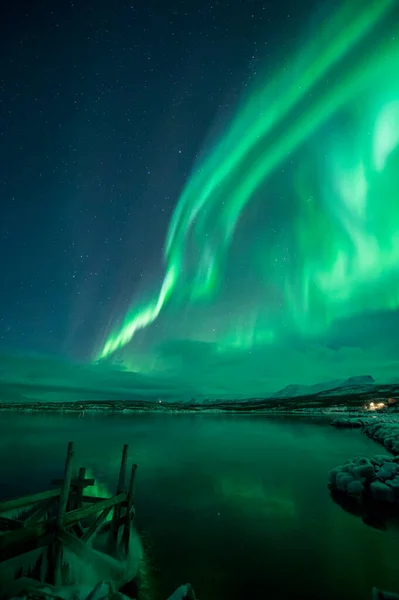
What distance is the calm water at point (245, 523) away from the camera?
13797 mm

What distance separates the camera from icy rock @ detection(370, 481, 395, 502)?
21.9m

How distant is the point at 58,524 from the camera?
10.9m

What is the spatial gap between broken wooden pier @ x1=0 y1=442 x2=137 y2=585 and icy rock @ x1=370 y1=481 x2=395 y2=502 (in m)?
16.8

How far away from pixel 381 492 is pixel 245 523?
9.66m

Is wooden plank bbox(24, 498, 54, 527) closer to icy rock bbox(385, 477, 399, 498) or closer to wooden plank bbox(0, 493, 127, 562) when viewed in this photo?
wooden plank bbox(0, 493, 127, 562)

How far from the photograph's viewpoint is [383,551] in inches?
648

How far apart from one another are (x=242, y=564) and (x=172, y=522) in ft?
21.0

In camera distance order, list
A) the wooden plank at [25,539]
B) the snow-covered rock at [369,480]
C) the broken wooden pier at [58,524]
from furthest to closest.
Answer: the snow-covered rock at [369,480]
the broken wooden pier at [58,524]
the wooden plank at [25,539]

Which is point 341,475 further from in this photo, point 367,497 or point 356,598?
point 356,598

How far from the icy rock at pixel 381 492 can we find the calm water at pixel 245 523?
9.01 feet

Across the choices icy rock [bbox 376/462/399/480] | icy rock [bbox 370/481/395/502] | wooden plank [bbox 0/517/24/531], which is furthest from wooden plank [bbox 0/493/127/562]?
icy rock [bbox 376/462/399/480]

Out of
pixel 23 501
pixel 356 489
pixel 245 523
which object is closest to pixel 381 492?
pixel 356 489

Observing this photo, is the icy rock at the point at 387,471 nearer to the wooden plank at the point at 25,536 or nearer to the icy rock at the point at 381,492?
the icy rock at the point at 381,492

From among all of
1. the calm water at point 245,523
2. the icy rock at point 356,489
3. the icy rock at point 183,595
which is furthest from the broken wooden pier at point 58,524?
the icy rock at point 356,489
